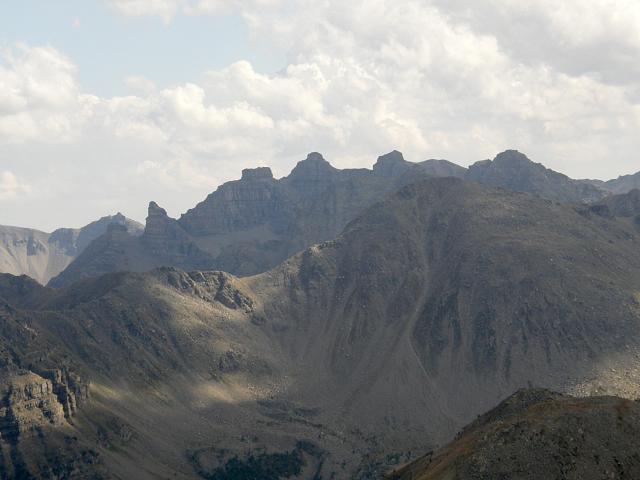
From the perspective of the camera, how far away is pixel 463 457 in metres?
143

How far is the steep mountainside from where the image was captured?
130 m

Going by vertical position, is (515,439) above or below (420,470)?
above

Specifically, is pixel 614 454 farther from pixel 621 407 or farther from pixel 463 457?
pixel 463 457

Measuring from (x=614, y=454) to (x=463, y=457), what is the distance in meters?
25.9

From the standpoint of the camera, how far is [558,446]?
134m

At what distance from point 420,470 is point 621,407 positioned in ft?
141

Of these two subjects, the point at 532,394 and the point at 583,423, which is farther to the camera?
the point at 532,394

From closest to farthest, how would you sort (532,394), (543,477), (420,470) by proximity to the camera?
(543,477)
(420,470)
(532,394)

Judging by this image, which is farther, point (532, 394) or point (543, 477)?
point (532, 394)

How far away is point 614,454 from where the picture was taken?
429 ft

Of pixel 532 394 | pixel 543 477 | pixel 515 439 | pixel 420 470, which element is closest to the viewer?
pixel 543 477

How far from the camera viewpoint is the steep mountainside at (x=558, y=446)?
425 ft

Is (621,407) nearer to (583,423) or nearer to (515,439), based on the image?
(583,423)

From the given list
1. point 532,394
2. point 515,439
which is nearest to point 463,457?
point 515,439
